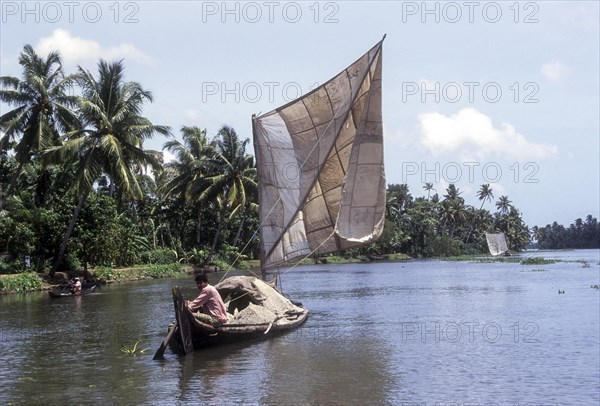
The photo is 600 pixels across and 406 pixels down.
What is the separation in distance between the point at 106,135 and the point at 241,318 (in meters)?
24.5

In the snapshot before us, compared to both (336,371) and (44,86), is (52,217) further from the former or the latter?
(336,371)

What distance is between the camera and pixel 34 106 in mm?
39062

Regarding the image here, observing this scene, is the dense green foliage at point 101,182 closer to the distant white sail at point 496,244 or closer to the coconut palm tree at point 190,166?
the coconut palm tree at point 190,166

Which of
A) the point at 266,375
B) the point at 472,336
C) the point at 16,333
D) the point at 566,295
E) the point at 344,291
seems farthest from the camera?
the point at 344,291

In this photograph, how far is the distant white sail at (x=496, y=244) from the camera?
345ft

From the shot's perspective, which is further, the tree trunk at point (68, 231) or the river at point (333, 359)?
the tree trunk at point (68, 231)

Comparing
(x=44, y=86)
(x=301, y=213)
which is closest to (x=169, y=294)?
(x=44, y=86)

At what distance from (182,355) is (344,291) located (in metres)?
22.8

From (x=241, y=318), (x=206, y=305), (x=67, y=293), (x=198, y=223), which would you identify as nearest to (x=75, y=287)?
(x=67, y=293)

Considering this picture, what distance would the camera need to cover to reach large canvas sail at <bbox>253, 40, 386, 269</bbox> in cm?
2156

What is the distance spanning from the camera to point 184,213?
65.7 m

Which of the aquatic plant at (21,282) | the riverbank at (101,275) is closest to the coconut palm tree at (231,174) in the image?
the riverbank at (101,275)

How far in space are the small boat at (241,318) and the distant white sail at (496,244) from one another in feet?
285

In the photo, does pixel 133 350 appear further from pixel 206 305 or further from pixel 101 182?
pixel 101 182
